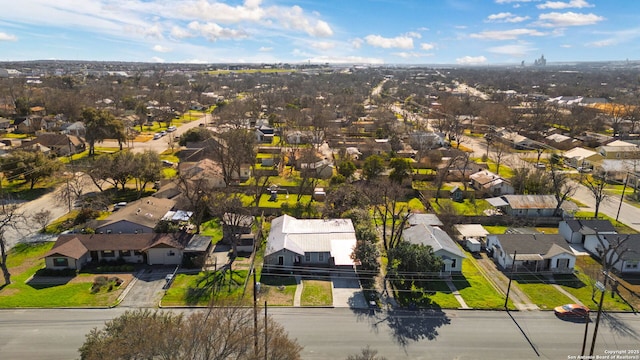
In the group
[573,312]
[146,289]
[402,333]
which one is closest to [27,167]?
[146,289]

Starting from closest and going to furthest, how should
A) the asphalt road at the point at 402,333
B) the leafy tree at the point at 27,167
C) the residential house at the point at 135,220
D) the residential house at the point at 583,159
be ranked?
1. the asphalt road at the point at 402,333
2. the residential house at the point at 135,220
3. the leafy tree at the point at 27,167
4. the residential house at the point at 583,159

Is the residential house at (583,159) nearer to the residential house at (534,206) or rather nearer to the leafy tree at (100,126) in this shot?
the residential house at (534,206)

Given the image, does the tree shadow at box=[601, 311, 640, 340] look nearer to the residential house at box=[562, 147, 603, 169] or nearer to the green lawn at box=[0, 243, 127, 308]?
the green lawn at box=[0, 243, 127, 308]

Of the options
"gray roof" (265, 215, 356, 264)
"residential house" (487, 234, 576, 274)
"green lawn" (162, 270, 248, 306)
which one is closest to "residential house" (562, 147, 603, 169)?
"residential house" (487, 234, 576, 274)

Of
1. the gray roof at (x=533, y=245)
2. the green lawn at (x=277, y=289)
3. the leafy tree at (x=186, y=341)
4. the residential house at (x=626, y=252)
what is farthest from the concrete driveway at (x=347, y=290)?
the residential house at (x=626, y=252)

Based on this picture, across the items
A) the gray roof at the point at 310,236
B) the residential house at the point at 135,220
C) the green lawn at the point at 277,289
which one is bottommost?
the green lawn at the point at 277,289

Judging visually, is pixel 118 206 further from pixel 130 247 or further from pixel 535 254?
pixel 535 254
